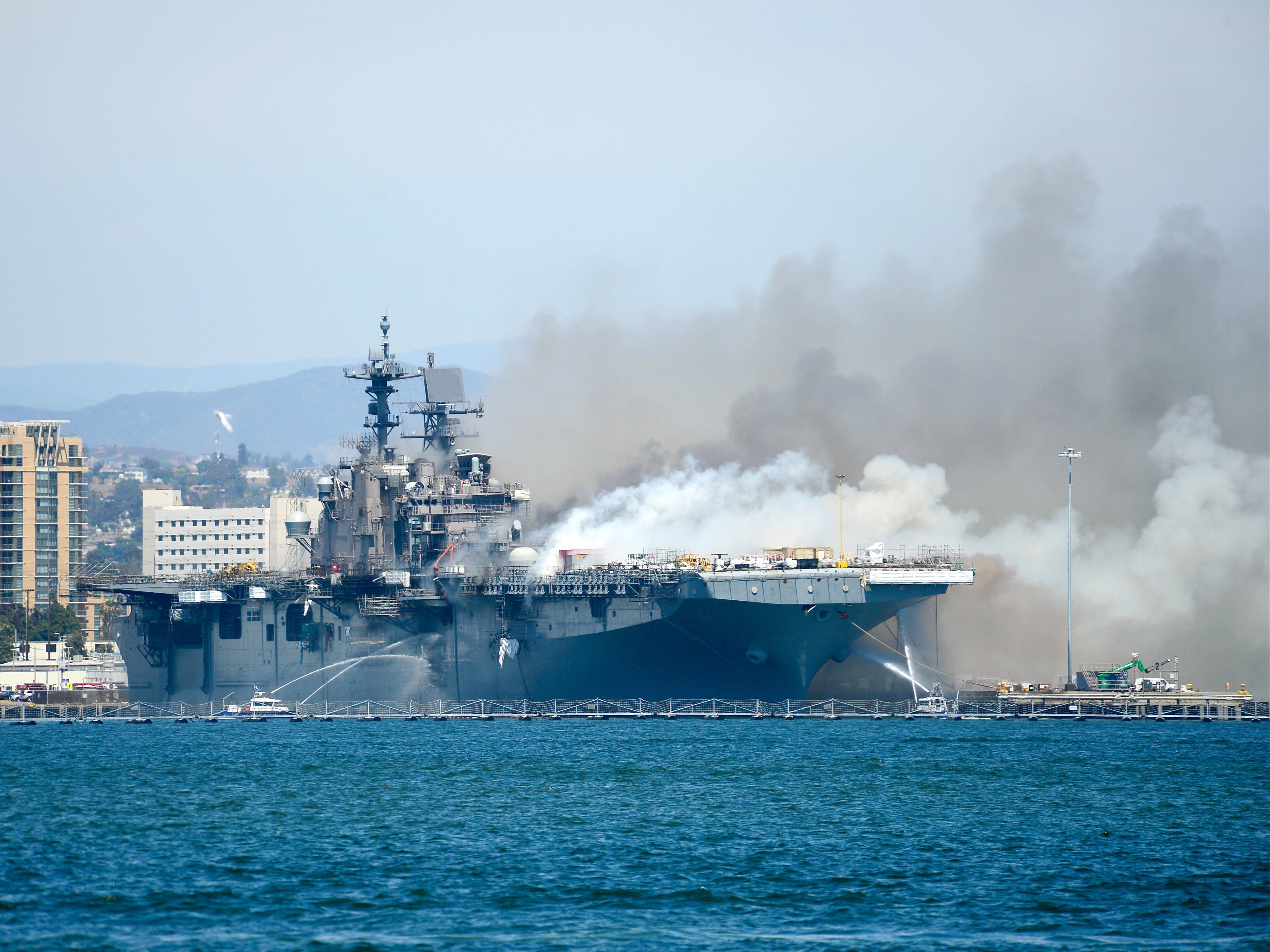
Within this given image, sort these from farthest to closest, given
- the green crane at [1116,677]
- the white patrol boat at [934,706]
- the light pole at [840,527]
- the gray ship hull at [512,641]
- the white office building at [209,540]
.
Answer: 1. the white office building at [209,540]
2. the green crane at [1116,677]
3. the white patrol boat at [934,706]
4. the light pole at [840,527]
5. the gray ship hull at [512,641]

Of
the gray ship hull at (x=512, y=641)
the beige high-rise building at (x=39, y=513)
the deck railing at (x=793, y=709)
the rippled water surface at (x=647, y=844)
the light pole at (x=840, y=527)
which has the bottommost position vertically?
the rippled water surface at (x=647, y=844)

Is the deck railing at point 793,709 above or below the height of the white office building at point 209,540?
below

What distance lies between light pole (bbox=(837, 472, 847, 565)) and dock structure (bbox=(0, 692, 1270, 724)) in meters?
5.27

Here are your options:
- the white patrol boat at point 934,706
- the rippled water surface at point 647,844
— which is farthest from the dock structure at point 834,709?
the rippled water surface at point 647,844

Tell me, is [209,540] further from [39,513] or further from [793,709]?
[793,709]

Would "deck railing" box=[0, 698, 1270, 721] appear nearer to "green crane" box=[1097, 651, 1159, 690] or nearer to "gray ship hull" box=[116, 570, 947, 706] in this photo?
"gray ship hull" box=[116, 570, 947, 706]

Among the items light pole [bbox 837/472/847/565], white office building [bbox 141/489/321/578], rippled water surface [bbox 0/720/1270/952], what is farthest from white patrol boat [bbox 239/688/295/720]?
white office building [bbox 141/489/321/578]

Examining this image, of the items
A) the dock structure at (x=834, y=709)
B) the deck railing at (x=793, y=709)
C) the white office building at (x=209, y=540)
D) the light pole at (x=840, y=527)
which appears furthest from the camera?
the white office building at (x=209, y=540)

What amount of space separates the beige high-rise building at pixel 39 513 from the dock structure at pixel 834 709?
227 ft

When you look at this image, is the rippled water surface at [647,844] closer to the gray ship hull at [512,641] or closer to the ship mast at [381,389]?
the gray ship hull at [512,641]

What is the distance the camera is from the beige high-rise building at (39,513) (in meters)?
120

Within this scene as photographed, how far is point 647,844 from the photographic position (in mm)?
29594

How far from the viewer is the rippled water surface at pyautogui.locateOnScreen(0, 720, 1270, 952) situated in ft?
74.6

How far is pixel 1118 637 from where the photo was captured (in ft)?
219
